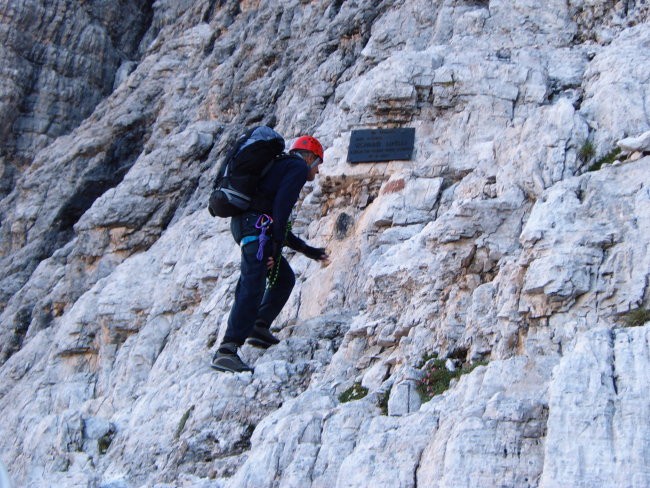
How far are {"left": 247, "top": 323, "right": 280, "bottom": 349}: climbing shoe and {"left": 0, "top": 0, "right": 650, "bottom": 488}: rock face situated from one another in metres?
0.18

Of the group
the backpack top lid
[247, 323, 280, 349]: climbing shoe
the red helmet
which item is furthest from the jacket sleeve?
[247, 323, 280, 349]: climbing shoe

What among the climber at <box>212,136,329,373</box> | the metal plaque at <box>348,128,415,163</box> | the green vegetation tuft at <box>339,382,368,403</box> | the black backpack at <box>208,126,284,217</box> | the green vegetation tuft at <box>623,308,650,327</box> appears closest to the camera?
the green vegetation tuft at <box>623,308,650,327</box>

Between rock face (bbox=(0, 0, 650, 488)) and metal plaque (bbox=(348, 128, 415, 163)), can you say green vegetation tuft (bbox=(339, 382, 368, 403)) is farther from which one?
metal plaque (bbox=(348, 128, 415, 163))

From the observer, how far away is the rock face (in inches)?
289

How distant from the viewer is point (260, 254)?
1056cm

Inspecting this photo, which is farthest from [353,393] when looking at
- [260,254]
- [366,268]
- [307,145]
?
[307,145]

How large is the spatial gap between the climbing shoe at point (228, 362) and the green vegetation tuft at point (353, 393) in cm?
145

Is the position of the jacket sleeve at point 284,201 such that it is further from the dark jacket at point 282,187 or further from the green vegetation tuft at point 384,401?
the green vegetation tuft at point 384,401

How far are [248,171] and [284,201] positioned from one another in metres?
0.52

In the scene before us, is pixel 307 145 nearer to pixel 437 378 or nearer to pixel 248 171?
pixel 248 171

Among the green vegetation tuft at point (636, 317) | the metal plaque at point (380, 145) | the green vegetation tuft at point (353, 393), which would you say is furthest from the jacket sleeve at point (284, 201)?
the green vegetation tuft at point (636, 317)

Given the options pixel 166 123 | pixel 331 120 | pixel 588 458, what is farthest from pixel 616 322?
pixel 166 123

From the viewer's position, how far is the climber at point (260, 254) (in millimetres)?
10516

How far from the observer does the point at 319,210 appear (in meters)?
13.5
